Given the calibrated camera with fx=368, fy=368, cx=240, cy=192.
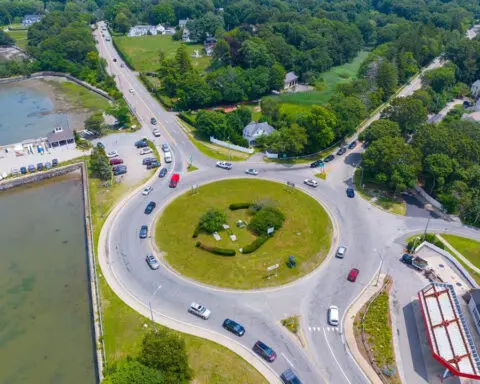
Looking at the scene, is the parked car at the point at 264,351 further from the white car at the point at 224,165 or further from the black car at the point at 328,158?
the black car at the point at 328,158

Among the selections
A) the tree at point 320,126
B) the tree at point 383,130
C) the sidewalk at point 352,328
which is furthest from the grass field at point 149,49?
the sidewalk at point 352,328

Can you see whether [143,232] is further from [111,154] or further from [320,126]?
[320,126]

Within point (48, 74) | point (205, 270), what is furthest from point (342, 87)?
point (48, 74)

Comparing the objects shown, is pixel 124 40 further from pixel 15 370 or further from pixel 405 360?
pixel 405 360

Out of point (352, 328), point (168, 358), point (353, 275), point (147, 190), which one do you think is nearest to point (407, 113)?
point (353, 275)

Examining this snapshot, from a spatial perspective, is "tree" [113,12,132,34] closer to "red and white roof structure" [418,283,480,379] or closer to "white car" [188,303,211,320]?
"white car" [188,303,211,320]

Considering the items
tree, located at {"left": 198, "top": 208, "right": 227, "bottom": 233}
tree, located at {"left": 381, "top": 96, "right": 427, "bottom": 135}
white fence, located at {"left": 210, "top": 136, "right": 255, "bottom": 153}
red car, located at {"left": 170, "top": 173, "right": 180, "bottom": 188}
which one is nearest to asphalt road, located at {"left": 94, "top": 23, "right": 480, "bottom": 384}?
red car, located at {"left": 170, "top": 173, "right": 180, "bottom": 188}
